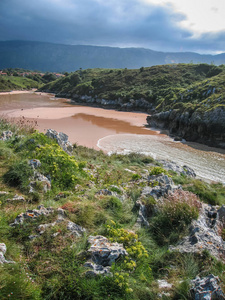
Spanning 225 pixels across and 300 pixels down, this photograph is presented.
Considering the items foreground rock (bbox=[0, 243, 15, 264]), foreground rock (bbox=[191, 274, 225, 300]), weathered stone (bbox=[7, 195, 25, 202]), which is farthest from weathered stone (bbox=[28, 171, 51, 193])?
foreground rock (bbox=[191, 274, 225, 300])

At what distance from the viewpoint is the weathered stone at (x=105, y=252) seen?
11.1ft

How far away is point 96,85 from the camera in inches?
2955

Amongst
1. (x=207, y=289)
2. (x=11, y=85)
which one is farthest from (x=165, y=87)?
(x=11, y=85)

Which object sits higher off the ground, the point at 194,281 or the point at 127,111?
the point at 127,111

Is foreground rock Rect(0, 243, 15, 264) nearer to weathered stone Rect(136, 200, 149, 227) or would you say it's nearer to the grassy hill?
weathered stone Rect(136, 200, 149, 227)

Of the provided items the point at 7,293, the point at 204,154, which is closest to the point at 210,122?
the point at 204,154

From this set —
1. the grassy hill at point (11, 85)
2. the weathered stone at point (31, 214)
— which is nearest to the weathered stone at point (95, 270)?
the weathered stone at point (31, 214)

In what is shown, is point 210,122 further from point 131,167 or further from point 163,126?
point 131,167

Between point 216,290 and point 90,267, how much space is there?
196 cm

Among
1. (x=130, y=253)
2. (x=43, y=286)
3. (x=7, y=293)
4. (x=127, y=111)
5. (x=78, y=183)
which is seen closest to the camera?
(x=7, y=293)

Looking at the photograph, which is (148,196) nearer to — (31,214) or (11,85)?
(31,214)

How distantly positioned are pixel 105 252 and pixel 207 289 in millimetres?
1672

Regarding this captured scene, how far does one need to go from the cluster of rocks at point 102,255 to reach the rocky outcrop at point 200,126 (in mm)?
24361

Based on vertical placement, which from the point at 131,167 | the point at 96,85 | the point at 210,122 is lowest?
the point at 131,167
